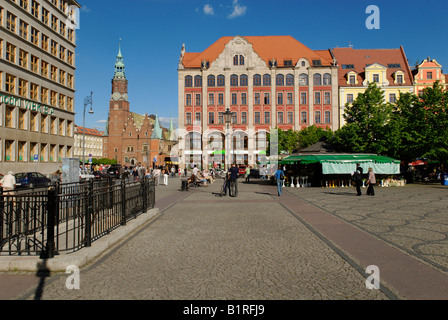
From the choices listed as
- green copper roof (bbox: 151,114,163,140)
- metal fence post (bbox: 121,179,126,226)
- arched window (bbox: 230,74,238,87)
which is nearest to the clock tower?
green copper roof (bbox: 151,114,163,140)

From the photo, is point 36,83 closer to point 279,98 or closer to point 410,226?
point 279,98

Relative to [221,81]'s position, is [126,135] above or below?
below

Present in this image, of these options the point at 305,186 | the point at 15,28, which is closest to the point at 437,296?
the point at 305,186

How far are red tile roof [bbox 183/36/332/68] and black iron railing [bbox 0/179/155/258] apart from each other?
59.5 m

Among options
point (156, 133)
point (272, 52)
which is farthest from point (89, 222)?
point (156, 133)

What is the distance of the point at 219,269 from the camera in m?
5.78

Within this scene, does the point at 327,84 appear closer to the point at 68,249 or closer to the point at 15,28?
the point at 15,28

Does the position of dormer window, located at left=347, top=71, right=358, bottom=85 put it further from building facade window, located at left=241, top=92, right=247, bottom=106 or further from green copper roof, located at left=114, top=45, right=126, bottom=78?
green copper roof, located at left=114, top=45, right=126, bottom=78

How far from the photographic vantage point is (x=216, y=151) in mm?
63938

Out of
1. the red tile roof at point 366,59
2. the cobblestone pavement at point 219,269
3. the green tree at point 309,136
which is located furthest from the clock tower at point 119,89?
the cobblestone pavement at point 219,269

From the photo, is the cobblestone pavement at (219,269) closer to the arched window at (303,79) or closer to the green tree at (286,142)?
the green tree at (286,142)

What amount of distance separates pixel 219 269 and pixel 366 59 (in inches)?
2770

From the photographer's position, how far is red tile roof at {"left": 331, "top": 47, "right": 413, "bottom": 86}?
2547 inches

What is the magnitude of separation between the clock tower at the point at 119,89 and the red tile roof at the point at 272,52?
175ft
